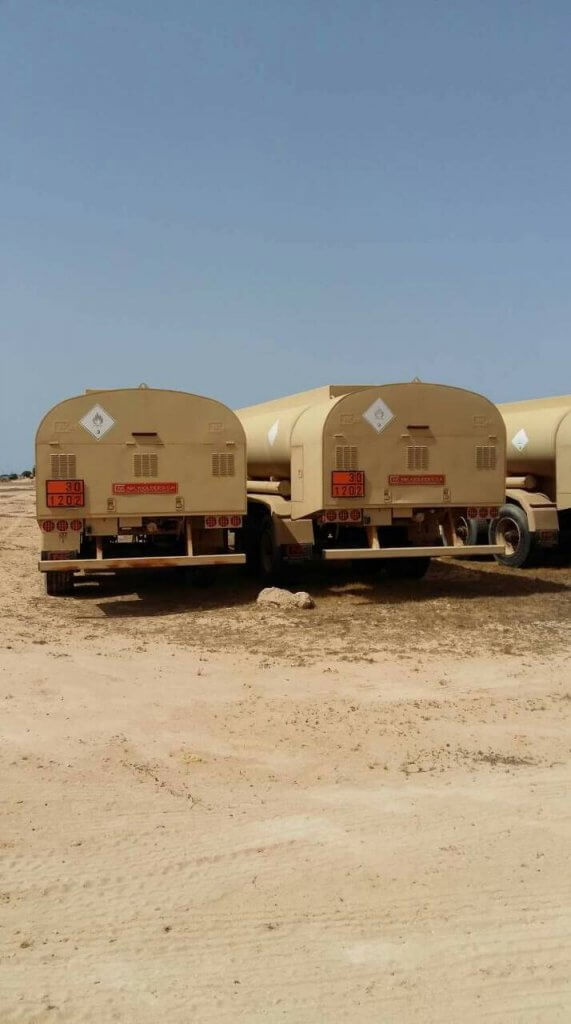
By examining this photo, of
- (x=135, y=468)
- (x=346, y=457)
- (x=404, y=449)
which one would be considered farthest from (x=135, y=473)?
(x=404, y=449)

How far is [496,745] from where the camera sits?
6.64 meters

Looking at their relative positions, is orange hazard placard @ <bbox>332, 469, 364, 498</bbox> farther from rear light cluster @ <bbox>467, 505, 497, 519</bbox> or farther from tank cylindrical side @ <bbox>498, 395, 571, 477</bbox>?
tank cylindrical side @ <bbox>498, 395, 571, 477</bbox>

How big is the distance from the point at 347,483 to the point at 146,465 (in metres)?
2.74

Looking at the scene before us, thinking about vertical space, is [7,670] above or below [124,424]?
below

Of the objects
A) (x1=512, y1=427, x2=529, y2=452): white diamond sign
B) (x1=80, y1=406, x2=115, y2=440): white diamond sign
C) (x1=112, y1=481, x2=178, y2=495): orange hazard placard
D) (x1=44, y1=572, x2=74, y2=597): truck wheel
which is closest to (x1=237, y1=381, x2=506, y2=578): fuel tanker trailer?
(x1=112, y1=481, x2=178, y2=495): orange hazard placard

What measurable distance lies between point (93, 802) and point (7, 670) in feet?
11.1

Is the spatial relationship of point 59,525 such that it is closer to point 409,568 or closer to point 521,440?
point 409,568

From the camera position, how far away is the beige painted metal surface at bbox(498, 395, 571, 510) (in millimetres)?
16031

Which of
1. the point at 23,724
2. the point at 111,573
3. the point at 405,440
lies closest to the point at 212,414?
the point at 405,440

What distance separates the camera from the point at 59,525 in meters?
12.6

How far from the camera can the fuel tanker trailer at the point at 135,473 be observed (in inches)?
493

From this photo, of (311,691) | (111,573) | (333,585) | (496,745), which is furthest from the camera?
(111,573)

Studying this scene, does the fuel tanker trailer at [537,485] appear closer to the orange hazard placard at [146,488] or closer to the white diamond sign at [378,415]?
the white diamond sign at [378,415]

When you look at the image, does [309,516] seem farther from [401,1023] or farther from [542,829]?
[401,1023]
